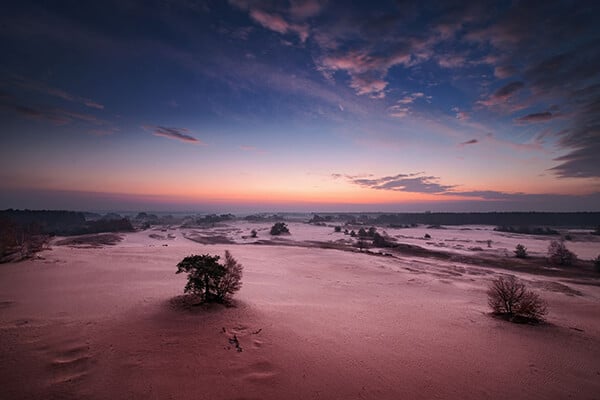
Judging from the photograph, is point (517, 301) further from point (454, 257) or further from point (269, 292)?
point (454, 257)

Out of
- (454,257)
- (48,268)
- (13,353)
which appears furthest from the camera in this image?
(454,257)

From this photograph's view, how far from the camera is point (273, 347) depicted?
377 inches

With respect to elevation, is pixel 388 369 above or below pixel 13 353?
below

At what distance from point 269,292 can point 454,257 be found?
40.8m

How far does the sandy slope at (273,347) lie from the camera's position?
7375 millimetres

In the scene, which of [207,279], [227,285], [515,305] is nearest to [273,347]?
[227,285]

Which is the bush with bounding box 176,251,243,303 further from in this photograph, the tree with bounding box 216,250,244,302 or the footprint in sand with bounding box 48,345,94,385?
the footprint in sand with bounding box 48,345,94,385

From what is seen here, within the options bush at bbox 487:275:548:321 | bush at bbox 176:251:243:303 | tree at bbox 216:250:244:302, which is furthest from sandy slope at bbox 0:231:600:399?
tree at bbox 216:250:244:302

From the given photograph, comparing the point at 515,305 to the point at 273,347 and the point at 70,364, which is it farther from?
the point at 70,364

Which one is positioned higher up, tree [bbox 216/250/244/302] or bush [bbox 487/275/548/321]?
tree [bbox 216/250/244/302]

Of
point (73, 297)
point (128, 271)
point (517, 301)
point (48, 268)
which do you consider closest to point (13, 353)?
point (73, 297)

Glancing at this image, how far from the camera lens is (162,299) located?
1381 cm

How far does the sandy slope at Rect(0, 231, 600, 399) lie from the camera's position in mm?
7375

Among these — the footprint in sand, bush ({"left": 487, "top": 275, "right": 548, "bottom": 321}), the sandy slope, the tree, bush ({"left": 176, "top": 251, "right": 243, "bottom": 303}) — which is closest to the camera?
the footprint in sand
